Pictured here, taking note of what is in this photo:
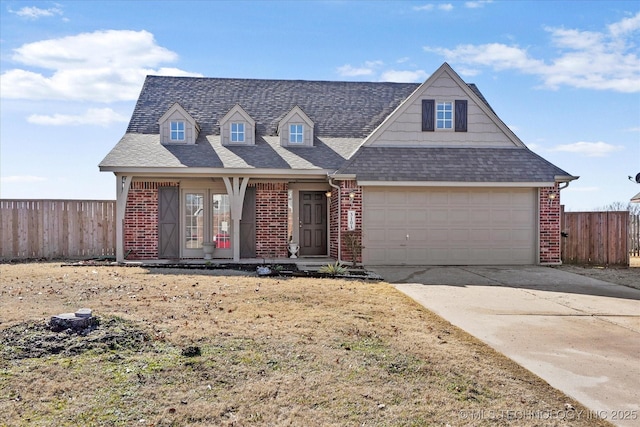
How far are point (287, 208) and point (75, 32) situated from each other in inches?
289

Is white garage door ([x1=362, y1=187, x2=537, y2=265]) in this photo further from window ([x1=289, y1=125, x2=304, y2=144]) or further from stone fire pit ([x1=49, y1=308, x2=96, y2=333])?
stone fire pit ([x1=49, y1=308, x2=96, y2=333])

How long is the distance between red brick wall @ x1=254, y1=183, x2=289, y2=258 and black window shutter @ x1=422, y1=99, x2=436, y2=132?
4.60m

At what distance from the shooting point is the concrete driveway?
4.27 metres

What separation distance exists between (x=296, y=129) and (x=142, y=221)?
5.58 metres

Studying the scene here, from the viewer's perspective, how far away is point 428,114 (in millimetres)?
14555

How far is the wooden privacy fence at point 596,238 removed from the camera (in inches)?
573

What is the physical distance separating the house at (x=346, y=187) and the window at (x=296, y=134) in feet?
0.15

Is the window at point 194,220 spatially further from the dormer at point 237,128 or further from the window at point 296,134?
the window at point 296,134

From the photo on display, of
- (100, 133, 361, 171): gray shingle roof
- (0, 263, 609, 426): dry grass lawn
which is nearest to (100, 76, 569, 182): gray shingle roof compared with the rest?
(100, 133, 361, 171): gray shingle roof

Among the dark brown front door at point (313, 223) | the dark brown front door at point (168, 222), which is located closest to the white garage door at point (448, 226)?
the dark brown front door at point (313, 223)

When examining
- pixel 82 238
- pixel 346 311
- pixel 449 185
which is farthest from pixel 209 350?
pixel 82 238

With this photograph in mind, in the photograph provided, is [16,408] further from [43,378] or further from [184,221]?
[184,221]

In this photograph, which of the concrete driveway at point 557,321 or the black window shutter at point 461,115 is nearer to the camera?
the concrete driveway at point 557,321

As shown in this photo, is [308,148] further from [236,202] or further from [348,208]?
[236,202]
